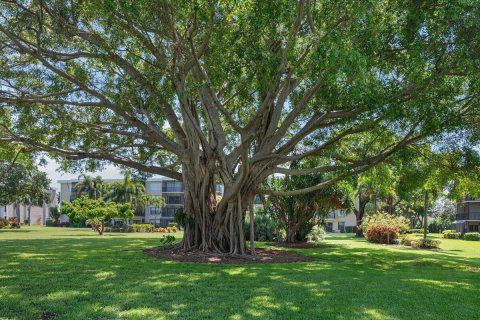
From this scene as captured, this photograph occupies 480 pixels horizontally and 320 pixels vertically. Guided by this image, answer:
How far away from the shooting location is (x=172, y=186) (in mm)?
71438

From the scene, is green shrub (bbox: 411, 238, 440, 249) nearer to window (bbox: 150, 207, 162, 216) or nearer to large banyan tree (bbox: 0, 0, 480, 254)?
large banyan tree (bbox: 0, 0, 480, 254)

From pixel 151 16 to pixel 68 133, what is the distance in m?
7.24

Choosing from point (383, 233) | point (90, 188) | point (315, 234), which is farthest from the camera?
point (90, 188)

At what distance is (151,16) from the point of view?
36.7 ft

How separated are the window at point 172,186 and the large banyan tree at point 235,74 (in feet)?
175

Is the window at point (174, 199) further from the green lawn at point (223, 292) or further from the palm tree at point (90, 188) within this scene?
the green lawn at point (223, 292)

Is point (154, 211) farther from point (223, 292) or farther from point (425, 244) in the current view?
point (223, 292)

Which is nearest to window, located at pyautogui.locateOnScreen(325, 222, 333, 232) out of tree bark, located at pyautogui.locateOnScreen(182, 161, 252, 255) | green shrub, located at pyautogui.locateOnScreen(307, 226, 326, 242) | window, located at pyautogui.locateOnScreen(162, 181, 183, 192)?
window, located at pyautogui.locateOnScreen(162, 181, 183, 192)

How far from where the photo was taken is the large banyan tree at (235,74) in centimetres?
1040

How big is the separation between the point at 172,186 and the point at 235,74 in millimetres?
61233

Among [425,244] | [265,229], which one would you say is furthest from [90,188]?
[425,244]

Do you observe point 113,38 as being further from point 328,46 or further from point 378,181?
point 378,181

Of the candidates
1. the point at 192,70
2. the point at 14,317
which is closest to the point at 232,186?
the point at 192,70

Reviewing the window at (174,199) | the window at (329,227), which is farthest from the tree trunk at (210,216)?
the window at (329,227)
